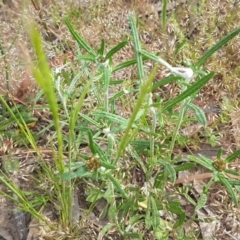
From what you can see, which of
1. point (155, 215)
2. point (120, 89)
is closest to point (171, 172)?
point (155, 215)

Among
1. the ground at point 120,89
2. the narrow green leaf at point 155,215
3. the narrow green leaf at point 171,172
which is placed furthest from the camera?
the ground at point 120,89

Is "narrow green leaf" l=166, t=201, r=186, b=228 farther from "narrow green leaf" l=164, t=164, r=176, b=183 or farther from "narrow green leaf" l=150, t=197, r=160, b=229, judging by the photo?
"narrow green leaf" l=164, t=164, r=176, b=183

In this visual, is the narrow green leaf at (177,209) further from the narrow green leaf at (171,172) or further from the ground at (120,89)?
the narrow green leaf at (171,172)

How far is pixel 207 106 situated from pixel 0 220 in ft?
3.03

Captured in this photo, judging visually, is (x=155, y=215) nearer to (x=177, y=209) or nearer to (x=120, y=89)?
(x=177, y=209)

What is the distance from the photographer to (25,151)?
168cm

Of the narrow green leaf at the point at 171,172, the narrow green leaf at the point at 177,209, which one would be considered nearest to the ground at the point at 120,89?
the narrow green leaf at the point at 177,209

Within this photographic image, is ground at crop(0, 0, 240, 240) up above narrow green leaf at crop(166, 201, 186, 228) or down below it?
above

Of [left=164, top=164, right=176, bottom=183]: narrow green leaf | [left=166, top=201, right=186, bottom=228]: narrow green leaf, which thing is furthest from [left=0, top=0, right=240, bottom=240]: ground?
[left=164, top=164, right=176, bottom=183]: narrow green leaf

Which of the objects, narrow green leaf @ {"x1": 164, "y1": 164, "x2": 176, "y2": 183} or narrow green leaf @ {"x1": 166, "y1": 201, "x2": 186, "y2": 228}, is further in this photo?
narrow green leaf @ {"x1": 166, "y1": 201, "x2": 186, "y2": 228}

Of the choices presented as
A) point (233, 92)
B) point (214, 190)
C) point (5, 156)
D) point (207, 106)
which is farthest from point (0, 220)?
point (233, 92)

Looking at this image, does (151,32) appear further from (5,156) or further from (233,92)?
(5,156)

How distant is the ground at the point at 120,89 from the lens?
1.58 meters

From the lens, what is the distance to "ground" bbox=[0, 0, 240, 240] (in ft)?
5.17
